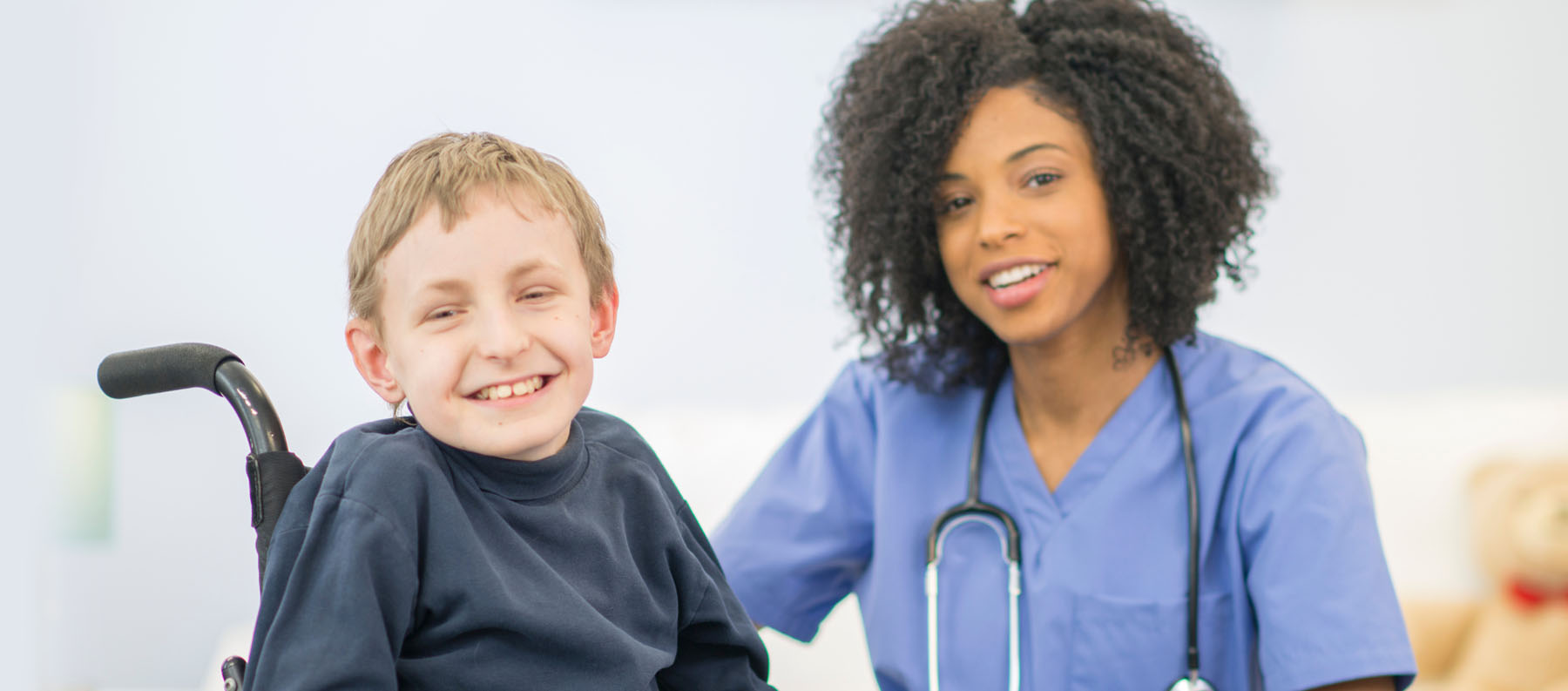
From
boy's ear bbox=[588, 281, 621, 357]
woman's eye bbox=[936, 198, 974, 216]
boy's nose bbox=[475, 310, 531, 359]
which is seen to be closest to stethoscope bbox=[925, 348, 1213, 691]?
woman's eye bbox=[936, 198, 974, 216]

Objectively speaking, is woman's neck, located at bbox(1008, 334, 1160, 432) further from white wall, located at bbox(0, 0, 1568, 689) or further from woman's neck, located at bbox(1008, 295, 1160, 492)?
white wall, located at bbox(0, 0, 1568, 689)

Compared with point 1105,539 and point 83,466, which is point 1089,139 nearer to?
point 1105,539

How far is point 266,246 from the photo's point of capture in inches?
75.0

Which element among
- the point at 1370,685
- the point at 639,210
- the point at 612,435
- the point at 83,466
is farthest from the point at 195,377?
the point at 83,466

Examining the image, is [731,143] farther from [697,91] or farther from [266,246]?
[266,246]

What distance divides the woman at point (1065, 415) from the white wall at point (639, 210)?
61 cm

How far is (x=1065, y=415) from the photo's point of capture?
1.33m

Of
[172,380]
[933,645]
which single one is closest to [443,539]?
[172,380]

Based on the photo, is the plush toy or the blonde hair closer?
the blonde hair

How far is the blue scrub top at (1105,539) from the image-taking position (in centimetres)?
112

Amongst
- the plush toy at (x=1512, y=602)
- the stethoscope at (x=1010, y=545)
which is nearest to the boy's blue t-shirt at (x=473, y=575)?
the stethoscope at (x=1010, y=545)

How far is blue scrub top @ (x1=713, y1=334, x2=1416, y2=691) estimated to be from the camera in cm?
112

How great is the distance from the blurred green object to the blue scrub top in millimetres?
1230

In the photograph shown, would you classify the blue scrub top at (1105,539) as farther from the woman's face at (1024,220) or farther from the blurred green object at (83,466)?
the blurred green object at (83,466)
